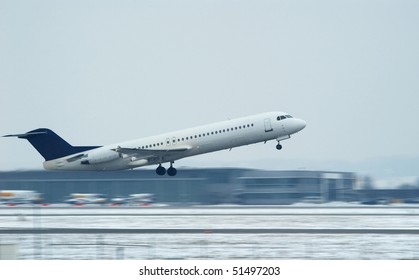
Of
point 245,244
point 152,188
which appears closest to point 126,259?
point 245,244

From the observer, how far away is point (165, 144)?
87.4 metres

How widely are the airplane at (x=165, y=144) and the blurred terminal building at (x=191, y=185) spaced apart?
27603 mm

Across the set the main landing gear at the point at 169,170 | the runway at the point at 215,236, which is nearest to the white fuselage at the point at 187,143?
the main landing gear at the point at 169,170

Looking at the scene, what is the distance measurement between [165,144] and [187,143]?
3.02m

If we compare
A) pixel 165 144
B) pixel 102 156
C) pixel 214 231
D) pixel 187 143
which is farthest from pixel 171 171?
pixel 214 231

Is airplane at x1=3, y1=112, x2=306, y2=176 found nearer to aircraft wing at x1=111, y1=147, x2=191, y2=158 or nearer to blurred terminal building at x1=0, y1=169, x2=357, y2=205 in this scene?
aircraft wing at x1=111, y1=147, x2=191, y2=158

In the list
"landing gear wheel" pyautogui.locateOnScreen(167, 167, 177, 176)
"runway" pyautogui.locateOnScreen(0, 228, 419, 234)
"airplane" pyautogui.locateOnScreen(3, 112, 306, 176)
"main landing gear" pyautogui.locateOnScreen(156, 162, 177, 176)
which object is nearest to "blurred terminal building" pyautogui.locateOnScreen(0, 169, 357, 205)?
"main landing gear" pyautogui.locateOnScreen(156, 162, 177, 176)

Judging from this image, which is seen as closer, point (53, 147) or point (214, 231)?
point (214, 231)

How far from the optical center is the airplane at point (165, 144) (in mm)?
83250

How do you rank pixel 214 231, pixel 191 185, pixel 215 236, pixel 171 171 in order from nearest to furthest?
pixel 215 236, pixel 214 231, pixel 171 171, pixel 191 185

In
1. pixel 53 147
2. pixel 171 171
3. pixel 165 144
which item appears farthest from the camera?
pixel 53 147

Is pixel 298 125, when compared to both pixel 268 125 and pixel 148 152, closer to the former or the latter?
pixel 268 125

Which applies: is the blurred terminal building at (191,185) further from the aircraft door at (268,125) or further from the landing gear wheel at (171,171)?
the aircraft door at (268,125)

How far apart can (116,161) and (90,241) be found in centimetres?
3255
